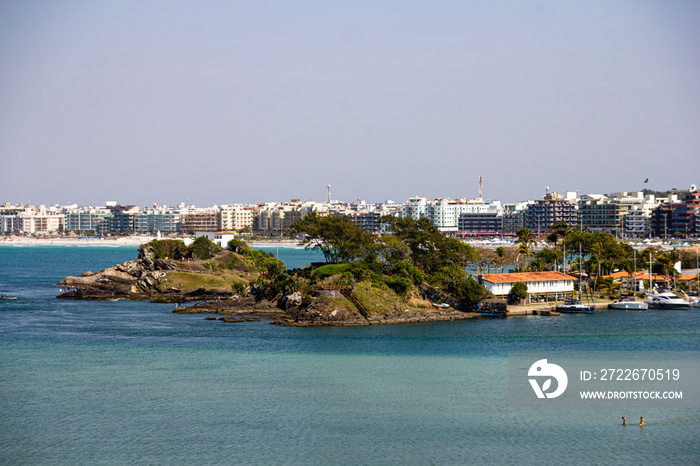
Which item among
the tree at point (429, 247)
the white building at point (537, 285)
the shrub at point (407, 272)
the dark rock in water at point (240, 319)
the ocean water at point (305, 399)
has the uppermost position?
the tree at point (429, 247)

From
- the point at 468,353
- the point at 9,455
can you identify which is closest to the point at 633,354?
the point at 468,353

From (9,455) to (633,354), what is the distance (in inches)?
1451

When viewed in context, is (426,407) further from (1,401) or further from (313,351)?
(1,401)

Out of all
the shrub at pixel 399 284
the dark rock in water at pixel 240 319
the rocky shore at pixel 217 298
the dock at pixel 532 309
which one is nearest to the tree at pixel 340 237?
the rocky shore at pixel 217 298

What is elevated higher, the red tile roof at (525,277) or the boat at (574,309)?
the red tile roof at (525,277)

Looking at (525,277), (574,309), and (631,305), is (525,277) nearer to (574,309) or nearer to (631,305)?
(574,309)

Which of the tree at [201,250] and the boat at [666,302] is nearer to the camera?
the boat at [666,302]

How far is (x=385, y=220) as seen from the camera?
8538cm

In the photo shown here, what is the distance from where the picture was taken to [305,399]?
1467 inches

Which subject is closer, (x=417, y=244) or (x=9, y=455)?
(x=9, y=455)

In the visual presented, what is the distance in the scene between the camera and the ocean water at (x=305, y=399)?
3038 cm

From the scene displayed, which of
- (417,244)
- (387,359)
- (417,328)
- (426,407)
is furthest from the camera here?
(417,244)

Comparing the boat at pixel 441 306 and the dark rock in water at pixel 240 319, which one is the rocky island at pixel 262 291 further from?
the boat at pixel 441 306

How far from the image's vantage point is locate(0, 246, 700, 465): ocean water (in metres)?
30.4
